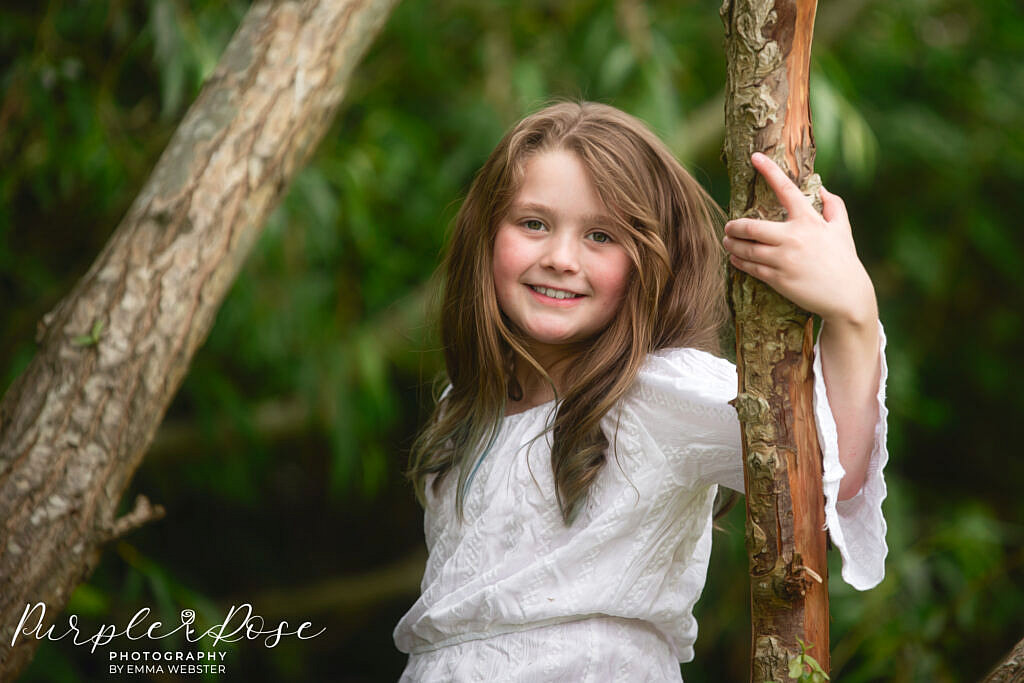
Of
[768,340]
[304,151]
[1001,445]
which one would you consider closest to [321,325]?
[304,151]

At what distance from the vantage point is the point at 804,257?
0.86 m

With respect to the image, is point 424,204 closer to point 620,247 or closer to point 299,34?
point 299,34

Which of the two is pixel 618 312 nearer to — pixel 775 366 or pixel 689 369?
pixel 689 369

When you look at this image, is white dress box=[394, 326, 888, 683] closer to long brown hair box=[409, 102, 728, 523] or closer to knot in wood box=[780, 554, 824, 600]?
long brown hair box=[409, 102, 728, 523]

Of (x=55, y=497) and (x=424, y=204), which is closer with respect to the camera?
(x=55, y=497)

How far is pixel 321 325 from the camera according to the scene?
2.39m

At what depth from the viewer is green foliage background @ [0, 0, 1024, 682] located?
6.88 feet

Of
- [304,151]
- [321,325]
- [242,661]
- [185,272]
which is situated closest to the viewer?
[185,272]

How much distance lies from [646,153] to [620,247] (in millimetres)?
150

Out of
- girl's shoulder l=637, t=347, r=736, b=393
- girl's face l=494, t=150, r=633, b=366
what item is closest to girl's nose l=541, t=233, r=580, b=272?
girl's face l=494, t=150, r=633, b=366

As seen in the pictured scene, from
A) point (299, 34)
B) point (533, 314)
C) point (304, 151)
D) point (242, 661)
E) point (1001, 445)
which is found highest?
point (299, 34)

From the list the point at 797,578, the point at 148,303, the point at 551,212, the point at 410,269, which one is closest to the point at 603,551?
the point at 797,578

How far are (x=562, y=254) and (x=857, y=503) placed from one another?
1.46 ft

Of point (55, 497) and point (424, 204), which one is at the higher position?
point (424, 204)
